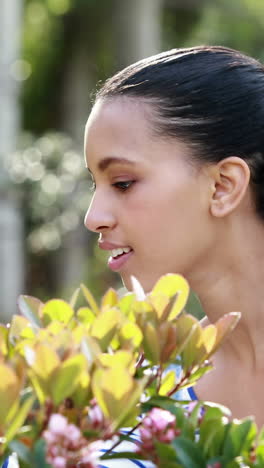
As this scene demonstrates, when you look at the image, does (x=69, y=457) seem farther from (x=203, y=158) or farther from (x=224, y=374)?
(x=224, y=374)

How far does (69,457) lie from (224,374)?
133cm

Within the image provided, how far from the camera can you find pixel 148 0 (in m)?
12.5

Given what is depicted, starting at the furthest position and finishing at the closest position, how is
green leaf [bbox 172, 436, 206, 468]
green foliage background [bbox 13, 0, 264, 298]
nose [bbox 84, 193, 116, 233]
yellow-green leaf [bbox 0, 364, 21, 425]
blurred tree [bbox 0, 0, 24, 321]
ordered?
green foliage background [bbox 13, 0, 264, 298] → blurred tree [bbox 0, 0, 24, 321] → nose [bbox 84, 193, 116, 233] → green leaf [bbox 172, 436, 206, 468] → yellow-green leaf [bbox 0, 364, 21, 425]

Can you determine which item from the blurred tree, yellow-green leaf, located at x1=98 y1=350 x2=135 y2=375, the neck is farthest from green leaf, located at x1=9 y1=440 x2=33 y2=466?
the blurred tree

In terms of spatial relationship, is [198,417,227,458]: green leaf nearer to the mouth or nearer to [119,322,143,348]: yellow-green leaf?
[119,322,143,348]: yellow-green leaf

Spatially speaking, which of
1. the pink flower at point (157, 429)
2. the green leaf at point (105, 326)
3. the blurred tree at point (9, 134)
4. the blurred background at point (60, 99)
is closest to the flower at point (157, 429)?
the pink flower at point (157, 429)

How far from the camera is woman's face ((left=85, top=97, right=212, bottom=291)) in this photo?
6.35 ft

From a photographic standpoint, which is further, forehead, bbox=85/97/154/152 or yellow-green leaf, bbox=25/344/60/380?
forehead, bbox=85/97/154/152

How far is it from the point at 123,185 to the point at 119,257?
6.4 inches

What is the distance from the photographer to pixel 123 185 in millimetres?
1953

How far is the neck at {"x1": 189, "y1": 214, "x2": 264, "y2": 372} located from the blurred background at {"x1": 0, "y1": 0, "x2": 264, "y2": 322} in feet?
23.1

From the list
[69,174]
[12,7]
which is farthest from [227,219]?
[12,7]

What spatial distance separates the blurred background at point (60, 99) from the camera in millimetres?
9805

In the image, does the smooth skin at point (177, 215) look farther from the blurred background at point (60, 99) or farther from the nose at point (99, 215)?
the blurred background at point (60, 99)
